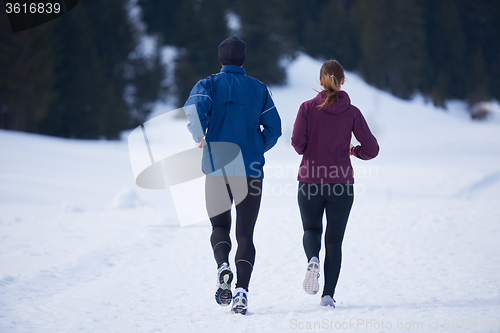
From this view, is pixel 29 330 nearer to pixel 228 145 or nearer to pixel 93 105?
pixel 228 145

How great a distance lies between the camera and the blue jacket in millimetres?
3057

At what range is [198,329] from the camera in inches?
110

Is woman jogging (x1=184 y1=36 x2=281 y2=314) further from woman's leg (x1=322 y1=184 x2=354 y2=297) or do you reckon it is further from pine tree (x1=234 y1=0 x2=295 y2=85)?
pine tree (x1=234 y1=0 x2=295 y2=85)

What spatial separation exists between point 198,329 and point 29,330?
0.98 meters

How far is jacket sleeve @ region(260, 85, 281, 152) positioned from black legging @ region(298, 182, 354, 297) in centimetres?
36

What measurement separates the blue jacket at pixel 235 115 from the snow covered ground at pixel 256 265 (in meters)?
1.06

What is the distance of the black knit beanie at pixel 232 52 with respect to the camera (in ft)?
10.3

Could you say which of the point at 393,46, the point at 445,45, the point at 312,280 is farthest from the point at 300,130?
the point at 445,45

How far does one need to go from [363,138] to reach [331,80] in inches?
17.2

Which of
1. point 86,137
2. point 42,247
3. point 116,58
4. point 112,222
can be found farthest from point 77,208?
point 116,58

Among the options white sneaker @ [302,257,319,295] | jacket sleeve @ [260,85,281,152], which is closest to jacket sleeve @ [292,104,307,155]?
jacket sleeve @ [260,85,281,152]

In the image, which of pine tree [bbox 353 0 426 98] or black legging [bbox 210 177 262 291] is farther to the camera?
pine tree [bbox 353 0 426 98]

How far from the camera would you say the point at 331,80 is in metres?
3.06

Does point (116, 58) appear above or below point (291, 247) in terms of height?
above
